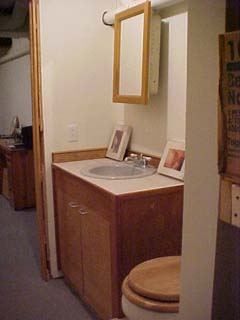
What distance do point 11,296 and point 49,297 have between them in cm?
27

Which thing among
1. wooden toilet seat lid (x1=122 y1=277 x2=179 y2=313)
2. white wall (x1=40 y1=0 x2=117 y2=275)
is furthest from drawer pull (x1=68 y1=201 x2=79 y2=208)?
wooden toilet seat lid (x1=122 y1=277 x2=179 y2=313)

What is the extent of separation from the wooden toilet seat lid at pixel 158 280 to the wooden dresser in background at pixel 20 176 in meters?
3.03

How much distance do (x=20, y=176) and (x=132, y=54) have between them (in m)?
2.45

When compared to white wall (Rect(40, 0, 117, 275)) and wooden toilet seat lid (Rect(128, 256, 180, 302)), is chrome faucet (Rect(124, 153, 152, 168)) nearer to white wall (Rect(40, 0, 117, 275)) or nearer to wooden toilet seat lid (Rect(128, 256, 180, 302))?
white wall (Rect(40, 0, 117, 275))

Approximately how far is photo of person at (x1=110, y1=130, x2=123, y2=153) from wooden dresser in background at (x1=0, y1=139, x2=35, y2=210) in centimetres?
181

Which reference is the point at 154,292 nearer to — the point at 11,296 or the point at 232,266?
the point at 232,266

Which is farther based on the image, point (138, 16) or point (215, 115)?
point (138, 16)

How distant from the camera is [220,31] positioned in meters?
0.83

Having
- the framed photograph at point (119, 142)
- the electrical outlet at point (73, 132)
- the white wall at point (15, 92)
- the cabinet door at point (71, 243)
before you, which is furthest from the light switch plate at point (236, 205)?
the white wall at point (15, 92)

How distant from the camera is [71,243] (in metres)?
2.66

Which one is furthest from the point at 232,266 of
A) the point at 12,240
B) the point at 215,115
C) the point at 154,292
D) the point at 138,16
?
the point at 12,240

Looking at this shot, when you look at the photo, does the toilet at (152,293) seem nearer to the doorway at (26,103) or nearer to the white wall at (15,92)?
the doorway at (26,103)

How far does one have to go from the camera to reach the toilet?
151cm

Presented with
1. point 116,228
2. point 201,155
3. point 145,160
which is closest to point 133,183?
point 116,228
